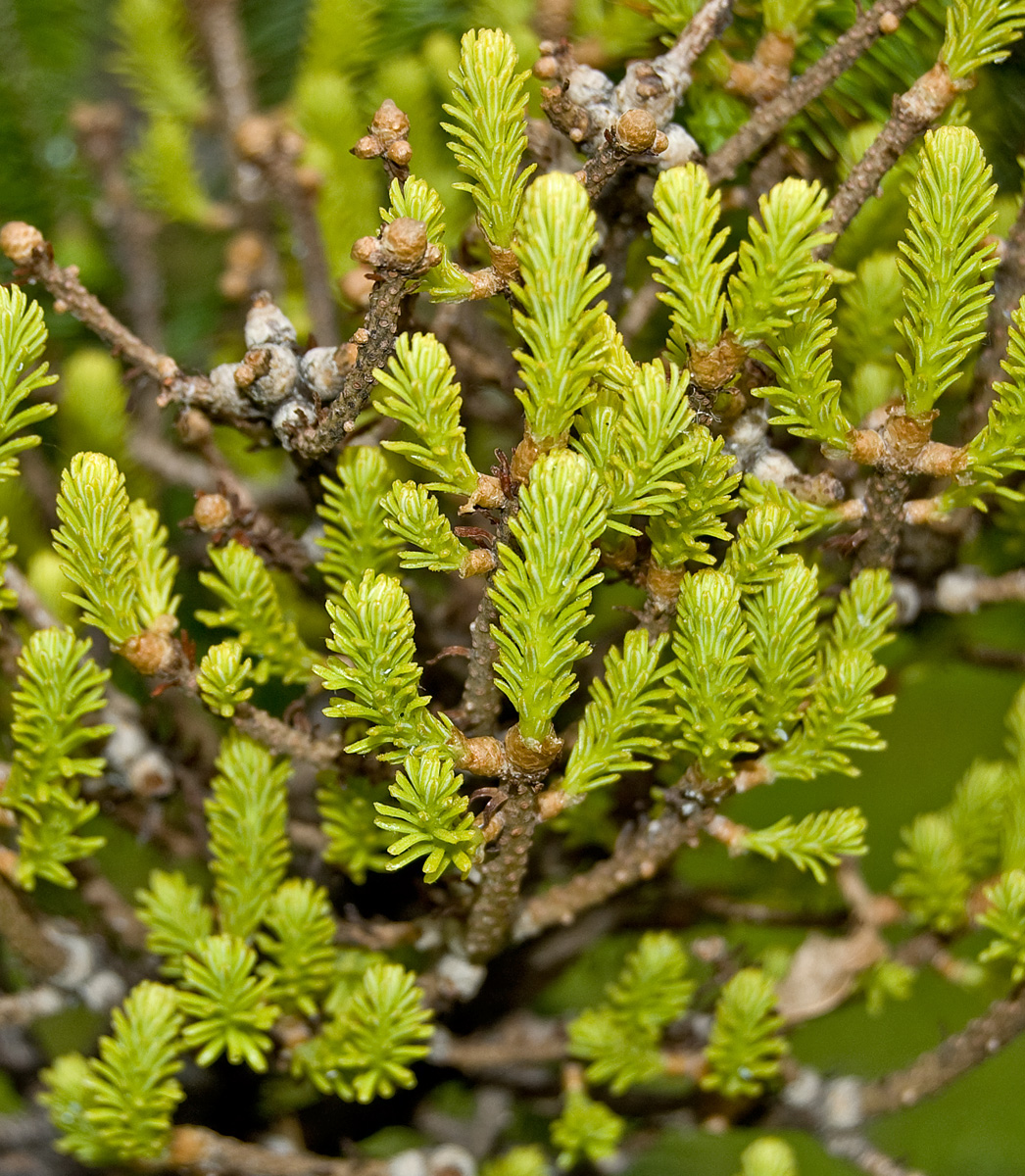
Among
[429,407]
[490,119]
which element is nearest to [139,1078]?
[429,407]

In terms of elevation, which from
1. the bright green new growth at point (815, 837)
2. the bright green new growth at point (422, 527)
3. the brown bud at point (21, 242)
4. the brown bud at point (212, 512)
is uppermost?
the brown bud at point (21, 242)

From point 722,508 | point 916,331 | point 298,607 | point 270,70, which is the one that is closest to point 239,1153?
point 298,607

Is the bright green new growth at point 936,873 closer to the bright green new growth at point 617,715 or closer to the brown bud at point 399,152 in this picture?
the bright green new growth at point 617,715

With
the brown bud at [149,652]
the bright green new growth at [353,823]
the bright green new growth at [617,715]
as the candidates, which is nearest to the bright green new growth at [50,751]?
the brown bud at [149,652]

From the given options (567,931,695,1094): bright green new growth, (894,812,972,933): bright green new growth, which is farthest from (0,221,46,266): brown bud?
(894,812,972,933): bright green new growth

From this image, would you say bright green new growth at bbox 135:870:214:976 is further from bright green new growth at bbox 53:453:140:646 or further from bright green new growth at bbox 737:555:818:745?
bright green new growth at bbox 737:555:818:745

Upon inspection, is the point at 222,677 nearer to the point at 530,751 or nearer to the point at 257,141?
the point at 530,751

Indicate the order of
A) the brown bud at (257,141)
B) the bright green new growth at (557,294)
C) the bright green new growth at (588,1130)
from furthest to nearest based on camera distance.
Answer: the brown bud at (257,141), the bright green new growth at (588,1130), the bright green new growth at (557,294)
